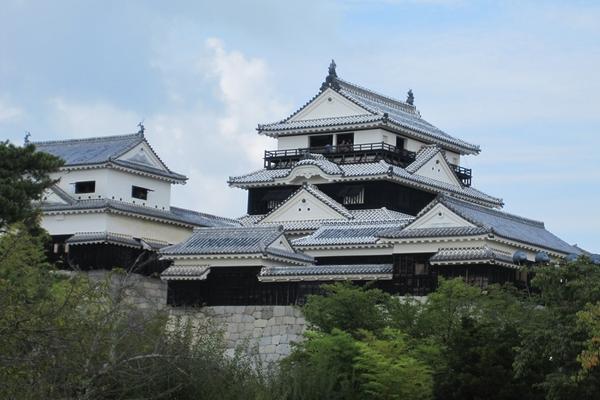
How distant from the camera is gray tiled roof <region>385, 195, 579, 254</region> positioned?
40.4 metres

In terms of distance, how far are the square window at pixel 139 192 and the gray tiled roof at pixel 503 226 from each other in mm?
12426

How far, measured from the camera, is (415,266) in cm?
4053

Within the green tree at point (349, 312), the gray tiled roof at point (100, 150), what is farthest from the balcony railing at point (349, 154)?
the green tree at point (349, 312)

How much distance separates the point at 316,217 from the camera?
4894cm

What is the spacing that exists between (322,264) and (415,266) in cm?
552

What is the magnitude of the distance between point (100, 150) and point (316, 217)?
8.42 metres

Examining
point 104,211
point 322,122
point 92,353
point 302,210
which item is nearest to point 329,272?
point 302,210

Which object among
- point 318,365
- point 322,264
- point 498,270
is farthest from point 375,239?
point 318,365

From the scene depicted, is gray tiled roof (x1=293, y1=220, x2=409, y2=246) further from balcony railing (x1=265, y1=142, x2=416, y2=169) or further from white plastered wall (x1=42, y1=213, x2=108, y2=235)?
white plastered wall (x1=42, y1=213, x2=108, y2=235)

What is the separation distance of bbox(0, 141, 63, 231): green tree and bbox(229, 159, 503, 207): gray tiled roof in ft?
40.0

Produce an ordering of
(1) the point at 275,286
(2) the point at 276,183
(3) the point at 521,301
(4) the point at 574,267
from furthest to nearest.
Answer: (2) the point at 276,183, (1) the point at 275,286, (3) the point at 521,301, (4) the point at 574,267

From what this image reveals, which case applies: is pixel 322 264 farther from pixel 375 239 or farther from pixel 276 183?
pixel 276 183

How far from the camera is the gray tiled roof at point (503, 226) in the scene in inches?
1592

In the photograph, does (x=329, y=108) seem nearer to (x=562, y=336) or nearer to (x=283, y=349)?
(x=283, y=349)
